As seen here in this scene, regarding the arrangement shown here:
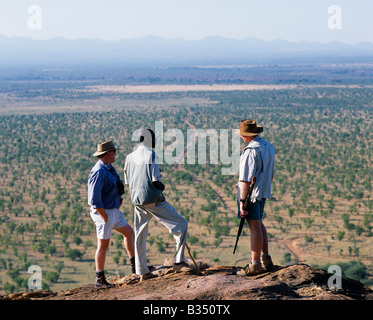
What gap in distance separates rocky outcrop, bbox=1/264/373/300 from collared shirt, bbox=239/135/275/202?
86 centimetres

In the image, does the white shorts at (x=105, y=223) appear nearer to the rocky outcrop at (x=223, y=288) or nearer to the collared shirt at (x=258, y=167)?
the rocky outcrop at (x=223, y=288)

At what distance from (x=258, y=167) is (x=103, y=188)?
158cm

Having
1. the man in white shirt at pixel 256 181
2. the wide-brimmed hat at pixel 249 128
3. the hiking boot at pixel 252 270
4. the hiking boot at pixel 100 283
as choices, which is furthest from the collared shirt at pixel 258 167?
the hiking boot at pixel 100 283

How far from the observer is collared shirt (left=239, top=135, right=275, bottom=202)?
5375 mm

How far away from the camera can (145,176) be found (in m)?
5.40

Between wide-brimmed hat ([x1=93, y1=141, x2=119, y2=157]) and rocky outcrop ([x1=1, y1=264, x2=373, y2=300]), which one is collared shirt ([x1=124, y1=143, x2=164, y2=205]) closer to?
wide-brimmed hat ([x1=93, y1=141, x2=119, y2=157])

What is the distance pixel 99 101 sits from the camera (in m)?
92.6

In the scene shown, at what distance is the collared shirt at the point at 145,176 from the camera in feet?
17.7

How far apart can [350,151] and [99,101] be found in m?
55.0

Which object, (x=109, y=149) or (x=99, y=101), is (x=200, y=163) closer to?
(x=109, y=149)

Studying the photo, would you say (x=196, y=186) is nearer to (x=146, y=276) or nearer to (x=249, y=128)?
(x=146, y=276)

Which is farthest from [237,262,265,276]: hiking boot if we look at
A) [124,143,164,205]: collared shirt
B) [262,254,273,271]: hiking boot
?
[124,143,164,205]: collared shirt
